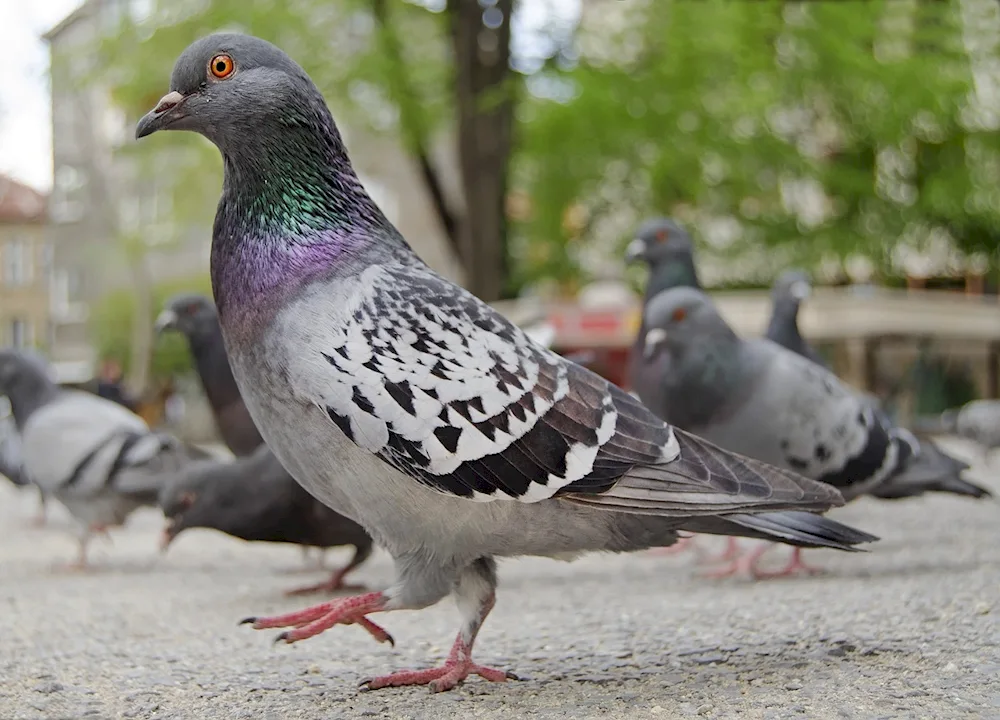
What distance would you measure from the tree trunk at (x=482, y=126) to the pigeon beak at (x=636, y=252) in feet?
23.9

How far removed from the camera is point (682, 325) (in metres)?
5.54

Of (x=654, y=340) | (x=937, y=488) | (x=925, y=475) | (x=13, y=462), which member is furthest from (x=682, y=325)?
(x=13, y=462)

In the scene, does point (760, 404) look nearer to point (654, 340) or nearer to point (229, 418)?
point (654, 340)

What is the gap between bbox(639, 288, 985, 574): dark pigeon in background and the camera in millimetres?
5293

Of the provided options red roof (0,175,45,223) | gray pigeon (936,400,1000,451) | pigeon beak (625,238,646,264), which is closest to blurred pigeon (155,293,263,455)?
pigeon beak (625,238,646,264)

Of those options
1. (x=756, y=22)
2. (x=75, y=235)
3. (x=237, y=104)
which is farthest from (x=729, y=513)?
(x=75, y=235)

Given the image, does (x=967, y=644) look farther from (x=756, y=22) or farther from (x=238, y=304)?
(x=756, y=22)

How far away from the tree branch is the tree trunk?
2.50 feet

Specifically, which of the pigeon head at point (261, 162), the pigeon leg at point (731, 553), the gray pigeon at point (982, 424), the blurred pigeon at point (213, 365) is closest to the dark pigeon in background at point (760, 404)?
the pigeon leg at point (731, 553)

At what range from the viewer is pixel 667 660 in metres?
3.54

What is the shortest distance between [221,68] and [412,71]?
13.2 meters

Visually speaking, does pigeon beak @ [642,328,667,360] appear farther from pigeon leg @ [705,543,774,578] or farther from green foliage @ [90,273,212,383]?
green foliage @ [90,273,212,383]

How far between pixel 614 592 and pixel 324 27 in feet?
39.5

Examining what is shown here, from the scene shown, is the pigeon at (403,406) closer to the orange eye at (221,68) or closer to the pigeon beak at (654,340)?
the orange eye at (221,68)
